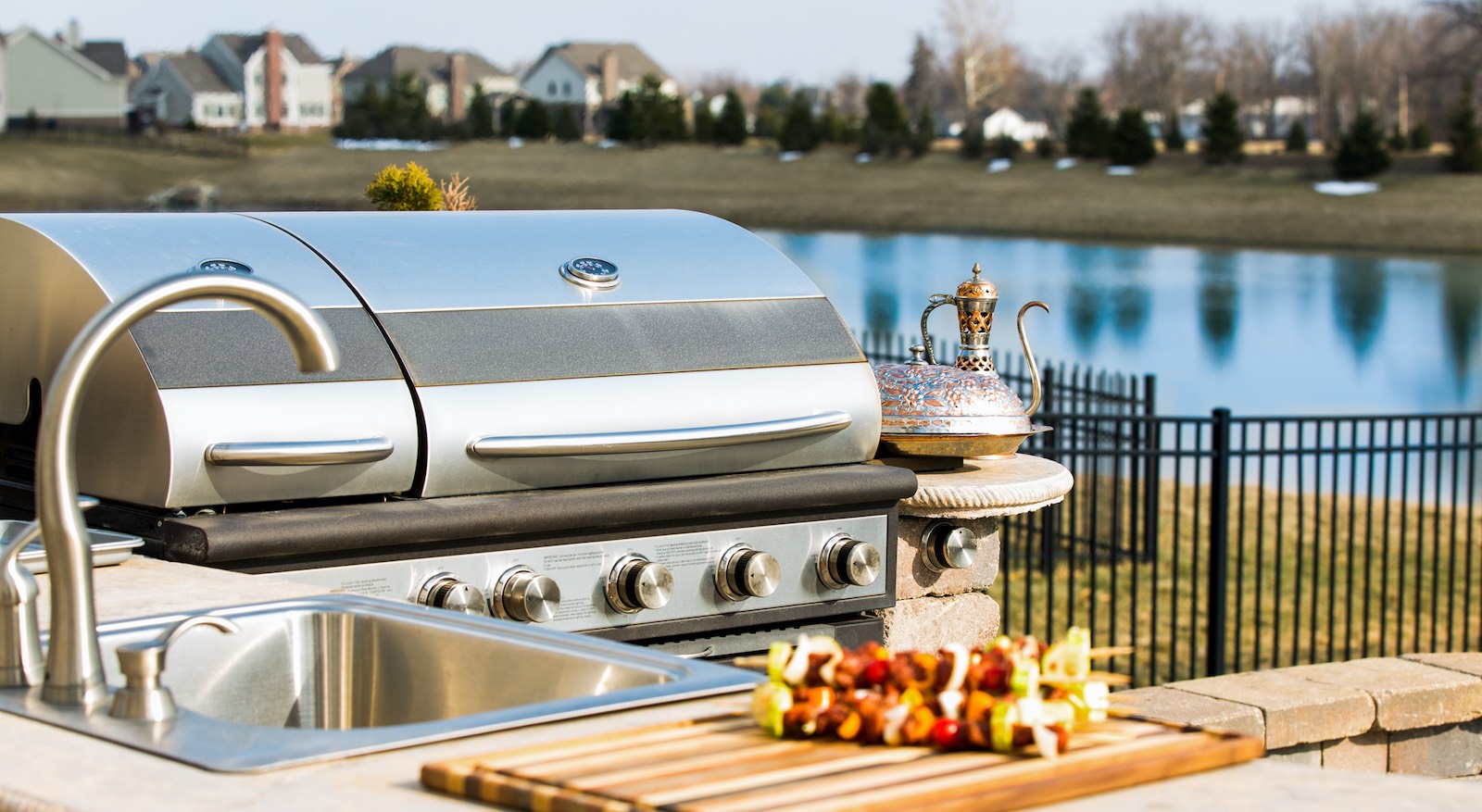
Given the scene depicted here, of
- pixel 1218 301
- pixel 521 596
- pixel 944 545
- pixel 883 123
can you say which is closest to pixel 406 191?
pixel 521 596

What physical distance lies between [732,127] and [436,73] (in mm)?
59104

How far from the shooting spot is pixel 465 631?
2.53 meters

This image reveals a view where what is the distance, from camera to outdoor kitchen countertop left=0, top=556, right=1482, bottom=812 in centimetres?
171

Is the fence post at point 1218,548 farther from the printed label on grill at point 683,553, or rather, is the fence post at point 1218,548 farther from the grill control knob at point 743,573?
the printed label on grill at point 683,553

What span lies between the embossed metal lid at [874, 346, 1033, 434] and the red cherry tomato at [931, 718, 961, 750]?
96.4 inches

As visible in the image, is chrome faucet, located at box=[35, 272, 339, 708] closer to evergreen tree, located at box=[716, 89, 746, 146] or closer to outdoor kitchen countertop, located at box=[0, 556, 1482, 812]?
outdoor kitchen countertop, located at box=[0, 556, 1482, 812]

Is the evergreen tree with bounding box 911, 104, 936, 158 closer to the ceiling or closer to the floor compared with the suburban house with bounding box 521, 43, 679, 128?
closer to the floor

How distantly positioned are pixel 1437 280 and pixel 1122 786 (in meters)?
38.8

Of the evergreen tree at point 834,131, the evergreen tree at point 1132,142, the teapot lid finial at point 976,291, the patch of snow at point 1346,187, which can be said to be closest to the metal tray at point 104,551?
the teapot lid finial at point 976,291

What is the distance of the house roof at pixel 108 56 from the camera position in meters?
95.7

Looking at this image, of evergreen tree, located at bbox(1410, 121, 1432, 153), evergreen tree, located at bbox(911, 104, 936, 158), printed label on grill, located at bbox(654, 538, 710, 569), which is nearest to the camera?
printed label on grill, located at bbox(654, 538, 710, 569)

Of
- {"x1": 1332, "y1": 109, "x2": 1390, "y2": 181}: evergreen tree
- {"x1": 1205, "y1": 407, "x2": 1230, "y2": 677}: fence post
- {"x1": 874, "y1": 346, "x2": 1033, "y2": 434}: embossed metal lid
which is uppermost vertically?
{"x1": 1332, "y1": 109, "x2": 1390, "y2": 181}: evergreen tree

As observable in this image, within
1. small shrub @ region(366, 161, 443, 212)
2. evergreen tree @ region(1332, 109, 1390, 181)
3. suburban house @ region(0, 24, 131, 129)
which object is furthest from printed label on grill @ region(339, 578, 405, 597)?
suburban house @ region(0, 24, 131, 129)

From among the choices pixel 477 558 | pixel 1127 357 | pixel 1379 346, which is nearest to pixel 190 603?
pixel 477 558
